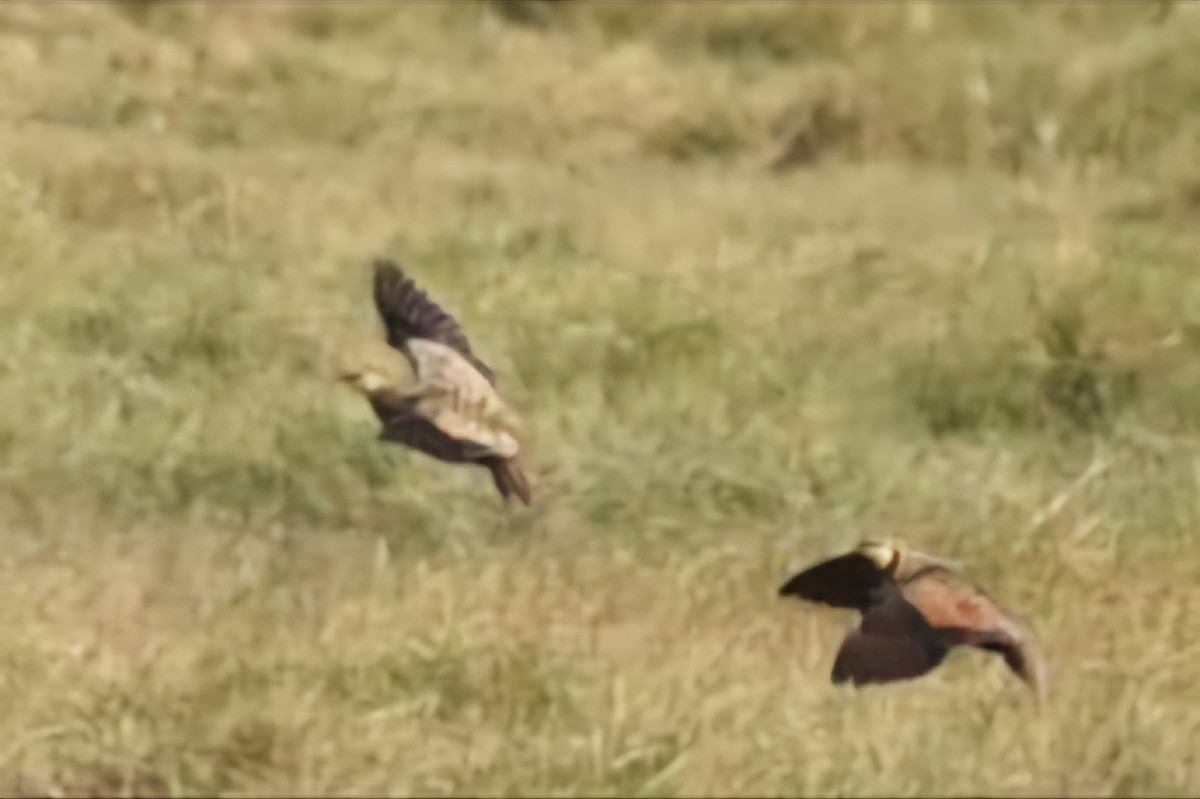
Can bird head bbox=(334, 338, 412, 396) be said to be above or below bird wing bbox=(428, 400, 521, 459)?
above

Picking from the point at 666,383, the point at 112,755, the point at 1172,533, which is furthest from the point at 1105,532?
the point at 112,755

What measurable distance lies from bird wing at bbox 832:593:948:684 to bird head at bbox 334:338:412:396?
30cm

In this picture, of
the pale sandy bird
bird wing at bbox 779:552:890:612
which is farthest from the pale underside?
bird wing at bbox 779:552:890:612

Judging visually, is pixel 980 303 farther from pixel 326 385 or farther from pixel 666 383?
pixel 326 385

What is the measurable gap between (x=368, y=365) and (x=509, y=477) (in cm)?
11

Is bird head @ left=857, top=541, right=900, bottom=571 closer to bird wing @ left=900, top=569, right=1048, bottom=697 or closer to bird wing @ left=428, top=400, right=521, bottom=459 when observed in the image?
bird wing @ left=900, top=569, right=1048, bottom=697

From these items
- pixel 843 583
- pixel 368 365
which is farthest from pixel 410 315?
pixel 843 583

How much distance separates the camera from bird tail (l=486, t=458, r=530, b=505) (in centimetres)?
67

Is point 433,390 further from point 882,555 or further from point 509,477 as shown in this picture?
point 882,555

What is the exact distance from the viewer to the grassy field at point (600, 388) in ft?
2.03

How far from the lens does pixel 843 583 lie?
0.64 m

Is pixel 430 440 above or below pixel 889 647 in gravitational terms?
above

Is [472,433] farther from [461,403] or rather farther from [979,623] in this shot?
[979,623]

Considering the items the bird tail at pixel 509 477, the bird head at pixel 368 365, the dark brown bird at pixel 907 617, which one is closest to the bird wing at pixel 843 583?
the dark brown bird at pixel 907 617
